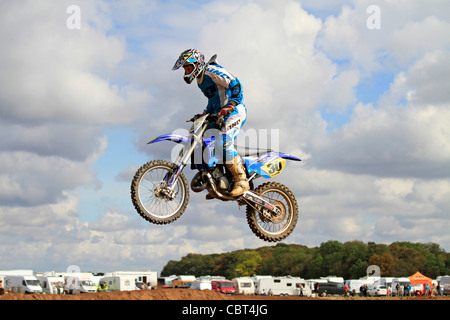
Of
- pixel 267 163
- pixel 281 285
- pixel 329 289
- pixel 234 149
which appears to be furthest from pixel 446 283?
pixel 234 149

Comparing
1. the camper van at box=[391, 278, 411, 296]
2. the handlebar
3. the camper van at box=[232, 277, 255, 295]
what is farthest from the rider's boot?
Result: the camper van at box=[391, 278, 411, 296]

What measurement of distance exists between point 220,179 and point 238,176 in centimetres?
65

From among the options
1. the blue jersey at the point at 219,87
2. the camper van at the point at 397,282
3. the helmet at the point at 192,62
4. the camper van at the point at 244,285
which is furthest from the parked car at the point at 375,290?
the helmet at the point at 192,62

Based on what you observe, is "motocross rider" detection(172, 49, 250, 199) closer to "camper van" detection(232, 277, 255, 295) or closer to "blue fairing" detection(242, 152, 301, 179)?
"blue fairing" detection(242, 152, 301, 179)

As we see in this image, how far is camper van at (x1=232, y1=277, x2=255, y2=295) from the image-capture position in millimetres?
55188

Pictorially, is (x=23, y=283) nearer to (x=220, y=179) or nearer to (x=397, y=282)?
(x=220, y=179)

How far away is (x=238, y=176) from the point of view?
16.0 m

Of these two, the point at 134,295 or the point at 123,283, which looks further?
the point at 123,283

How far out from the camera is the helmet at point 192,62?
49.2 ft

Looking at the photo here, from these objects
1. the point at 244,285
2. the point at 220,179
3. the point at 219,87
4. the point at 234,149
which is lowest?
the point at 244,285

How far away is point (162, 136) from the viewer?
1485 centimetres

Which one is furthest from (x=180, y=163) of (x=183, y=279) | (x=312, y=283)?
(x=312, y=283)
